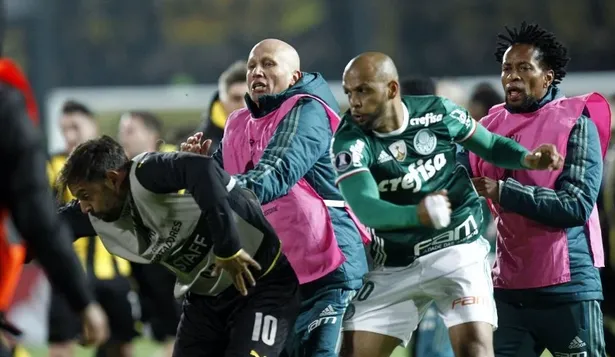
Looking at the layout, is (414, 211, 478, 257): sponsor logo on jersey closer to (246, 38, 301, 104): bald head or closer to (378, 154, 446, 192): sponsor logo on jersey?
(378, 154, 446, 192): sponsor logo on jersey

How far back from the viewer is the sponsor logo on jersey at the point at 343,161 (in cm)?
574

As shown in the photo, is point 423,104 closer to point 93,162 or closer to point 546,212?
point 546,212

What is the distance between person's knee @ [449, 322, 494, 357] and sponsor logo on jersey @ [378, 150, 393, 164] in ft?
2.46

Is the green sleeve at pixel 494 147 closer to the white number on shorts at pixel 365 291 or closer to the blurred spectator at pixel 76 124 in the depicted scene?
the white number on shorts at pixel 365 291

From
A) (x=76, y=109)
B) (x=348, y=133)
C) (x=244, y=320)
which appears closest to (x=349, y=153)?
(x=348, y=133)

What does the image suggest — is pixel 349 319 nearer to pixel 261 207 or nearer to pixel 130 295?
pixel 261 207

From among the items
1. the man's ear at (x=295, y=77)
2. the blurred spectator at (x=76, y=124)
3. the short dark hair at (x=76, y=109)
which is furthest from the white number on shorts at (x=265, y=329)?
the short dark hair at (x=76, y=109)

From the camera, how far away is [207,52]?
63.6 feet

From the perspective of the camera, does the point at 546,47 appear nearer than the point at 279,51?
Yes

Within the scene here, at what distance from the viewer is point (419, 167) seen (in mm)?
5965

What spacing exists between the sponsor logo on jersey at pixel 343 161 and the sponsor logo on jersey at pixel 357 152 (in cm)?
2

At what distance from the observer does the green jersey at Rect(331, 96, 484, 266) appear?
19.4 ft

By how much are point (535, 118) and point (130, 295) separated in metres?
3.95

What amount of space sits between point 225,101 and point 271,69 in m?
1.81
